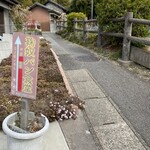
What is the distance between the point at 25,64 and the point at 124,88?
291 cm

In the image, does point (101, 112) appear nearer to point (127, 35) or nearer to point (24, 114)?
point (24, 114)

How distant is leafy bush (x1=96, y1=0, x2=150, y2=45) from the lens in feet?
22.3

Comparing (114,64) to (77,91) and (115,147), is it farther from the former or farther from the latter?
(115,147)

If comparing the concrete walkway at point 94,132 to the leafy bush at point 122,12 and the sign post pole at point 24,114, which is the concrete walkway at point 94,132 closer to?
the sign post pole at point 24,114

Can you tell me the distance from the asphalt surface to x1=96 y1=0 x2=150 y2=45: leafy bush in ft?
3.77

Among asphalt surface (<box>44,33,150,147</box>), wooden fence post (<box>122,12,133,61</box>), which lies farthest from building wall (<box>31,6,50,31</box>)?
wooden fence post (<box>122,12,133,61</box>)

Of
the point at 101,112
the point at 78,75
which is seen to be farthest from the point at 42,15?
the point at 101,112

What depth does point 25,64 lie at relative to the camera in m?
2.24

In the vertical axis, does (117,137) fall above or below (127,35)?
below

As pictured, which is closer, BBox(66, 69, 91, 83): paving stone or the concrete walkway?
the concrete walkway

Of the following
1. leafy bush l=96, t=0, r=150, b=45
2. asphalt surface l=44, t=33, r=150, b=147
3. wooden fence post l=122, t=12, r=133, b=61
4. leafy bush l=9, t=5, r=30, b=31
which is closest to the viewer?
asphalt surface l=44, t=33, r=150, b=147

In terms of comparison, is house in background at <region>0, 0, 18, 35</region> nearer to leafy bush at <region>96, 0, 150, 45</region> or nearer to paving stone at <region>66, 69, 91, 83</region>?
leafy bush at <region>96, 0, 150, 45</region>

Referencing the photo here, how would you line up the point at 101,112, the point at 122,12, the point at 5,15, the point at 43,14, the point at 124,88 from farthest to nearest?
1. the point at 43,14
2. the point at 5,15
3. the point at 122,12
4. the point at 124,88
5. the point at 101,112

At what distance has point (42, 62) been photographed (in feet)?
20.6
